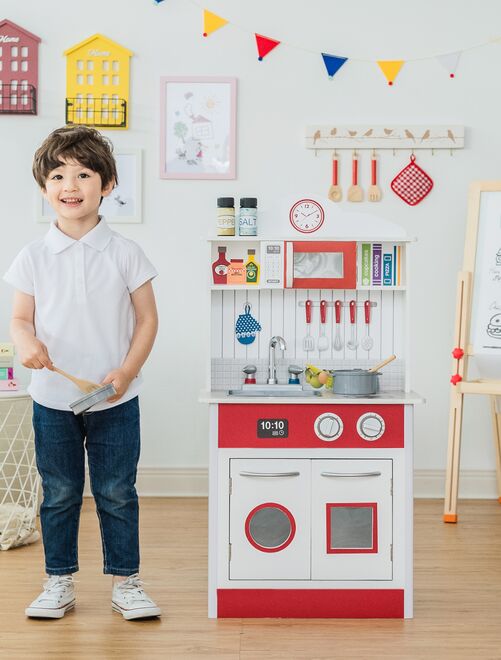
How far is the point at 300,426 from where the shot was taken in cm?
211

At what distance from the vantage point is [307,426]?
2.11 metres

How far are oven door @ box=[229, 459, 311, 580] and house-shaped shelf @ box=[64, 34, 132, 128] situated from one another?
1930 mm

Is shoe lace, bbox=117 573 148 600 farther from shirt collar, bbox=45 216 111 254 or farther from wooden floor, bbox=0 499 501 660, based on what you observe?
shirt collar, bbox=45 216 111 254

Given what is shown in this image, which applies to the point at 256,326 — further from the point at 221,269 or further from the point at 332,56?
the point at 332,56

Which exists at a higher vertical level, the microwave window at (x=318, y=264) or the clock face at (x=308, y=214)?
the clock face at (x=308, y=214)

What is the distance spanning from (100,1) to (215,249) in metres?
1.65

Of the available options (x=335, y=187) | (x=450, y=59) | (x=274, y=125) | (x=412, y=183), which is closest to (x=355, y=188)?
(x=335, y=187)

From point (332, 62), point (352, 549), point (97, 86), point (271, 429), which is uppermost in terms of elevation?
point (332, 62)

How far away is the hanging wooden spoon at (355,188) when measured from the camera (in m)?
3.53

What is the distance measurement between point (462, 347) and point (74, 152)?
179 cm

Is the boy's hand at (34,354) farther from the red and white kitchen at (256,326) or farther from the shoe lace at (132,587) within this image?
the shoe lace at (132,587)

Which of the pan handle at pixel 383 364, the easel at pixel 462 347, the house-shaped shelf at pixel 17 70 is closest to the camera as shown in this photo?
the pan handle at pixel 383 364

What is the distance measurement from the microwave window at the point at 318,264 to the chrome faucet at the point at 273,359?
192mm

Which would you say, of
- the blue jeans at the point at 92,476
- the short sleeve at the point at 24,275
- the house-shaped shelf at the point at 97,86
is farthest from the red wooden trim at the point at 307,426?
the house-shaped shelf at the point at 97,86
